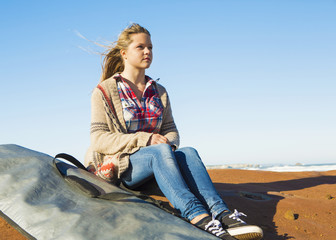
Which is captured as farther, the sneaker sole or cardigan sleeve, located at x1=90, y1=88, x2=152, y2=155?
cardigan sleeve, located at x1=90, y1=88, x2=152, y2=155

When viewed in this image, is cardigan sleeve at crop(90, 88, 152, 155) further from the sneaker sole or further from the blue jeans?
the sneaker sole

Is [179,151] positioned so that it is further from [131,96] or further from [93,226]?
[93,226]

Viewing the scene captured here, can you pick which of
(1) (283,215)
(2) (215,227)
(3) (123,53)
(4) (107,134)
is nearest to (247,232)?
(2) (215,227)

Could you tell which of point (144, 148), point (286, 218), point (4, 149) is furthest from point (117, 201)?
point (286, 218)

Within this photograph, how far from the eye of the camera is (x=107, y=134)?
3.11 meters

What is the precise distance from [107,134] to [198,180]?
0.99m

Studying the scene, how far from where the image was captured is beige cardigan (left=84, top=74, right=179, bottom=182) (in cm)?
299

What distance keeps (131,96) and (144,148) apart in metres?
0.78

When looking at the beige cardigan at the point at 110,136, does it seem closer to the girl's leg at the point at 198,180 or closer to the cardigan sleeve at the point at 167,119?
the cardigan sleeve at the point at 167,119

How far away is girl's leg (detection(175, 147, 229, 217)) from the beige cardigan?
0.38 metres

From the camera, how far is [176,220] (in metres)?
2.25

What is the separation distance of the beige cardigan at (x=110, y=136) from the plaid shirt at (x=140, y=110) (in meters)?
0.06

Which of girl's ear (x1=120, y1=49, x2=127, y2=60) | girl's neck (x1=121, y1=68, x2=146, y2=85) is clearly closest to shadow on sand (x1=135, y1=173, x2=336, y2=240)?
girl's neck (x1=121, y1=68, x2=146, y2=85)

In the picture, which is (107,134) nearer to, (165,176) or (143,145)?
(143,145)
